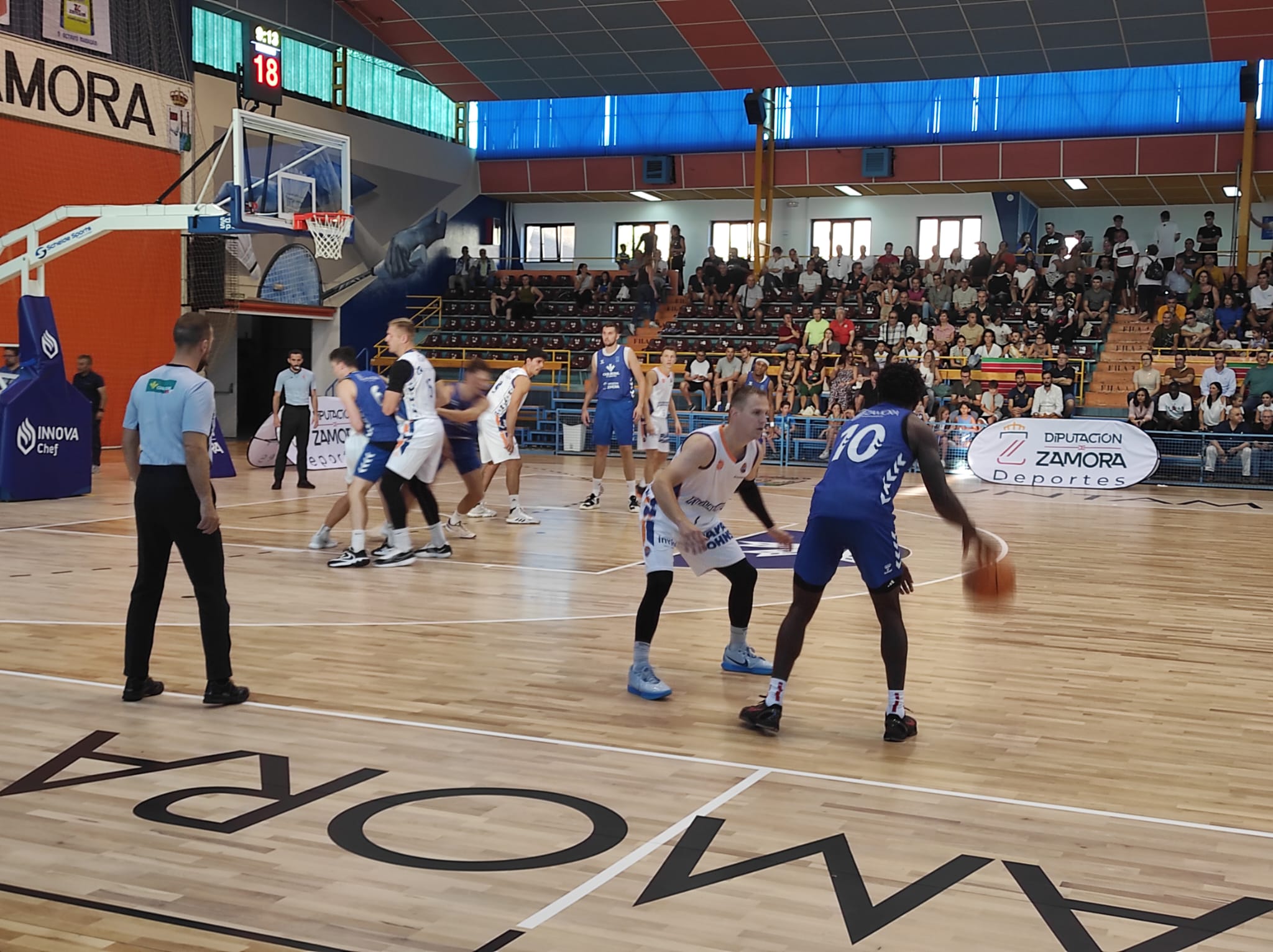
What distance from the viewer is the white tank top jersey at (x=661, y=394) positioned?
1459 cm

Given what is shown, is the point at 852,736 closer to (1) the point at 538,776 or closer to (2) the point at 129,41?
(1) the point at 538,776

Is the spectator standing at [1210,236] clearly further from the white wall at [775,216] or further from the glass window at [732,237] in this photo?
the glass window at [732,237]

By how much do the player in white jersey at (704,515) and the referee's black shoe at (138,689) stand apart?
215 centimetres

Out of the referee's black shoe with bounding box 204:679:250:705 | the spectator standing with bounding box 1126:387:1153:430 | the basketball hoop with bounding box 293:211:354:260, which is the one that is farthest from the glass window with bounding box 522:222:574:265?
the referee's black shoe with bounding box 204:679:250:705

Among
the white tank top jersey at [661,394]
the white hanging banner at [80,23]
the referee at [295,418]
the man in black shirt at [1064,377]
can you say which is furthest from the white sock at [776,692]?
the white hanging banner at [80,23]

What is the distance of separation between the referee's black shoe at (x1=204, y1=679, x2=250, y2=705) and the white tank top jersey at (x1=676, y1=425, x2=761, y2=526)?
2136 millimetres

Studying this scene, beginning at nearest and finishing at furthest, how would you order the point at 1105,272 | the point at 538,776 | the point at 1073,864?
1. the point at 1073,864
2. the point at 538,776
3. the point at 1105,272

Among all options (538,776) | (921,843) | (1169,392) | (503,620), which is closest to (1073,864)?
(921,843)

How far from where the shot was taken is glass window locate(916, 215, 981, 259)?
30328 mm

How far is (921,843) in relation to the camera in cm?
415

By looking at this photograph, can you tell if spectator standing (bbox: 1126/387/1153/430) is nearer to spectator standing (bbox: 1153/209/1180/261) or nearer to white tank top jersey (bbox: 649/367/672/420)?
white tank top jersey (bbox: 649/367/672/420)

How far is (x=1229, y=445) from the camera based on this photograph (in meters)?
18.3

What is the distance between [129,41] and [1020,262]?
646 inches

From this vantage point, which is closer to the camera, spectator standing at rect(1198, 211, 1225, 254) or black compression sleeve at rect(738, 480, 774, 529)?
black compression sleeve at rect(738, 480, 774, 529)
